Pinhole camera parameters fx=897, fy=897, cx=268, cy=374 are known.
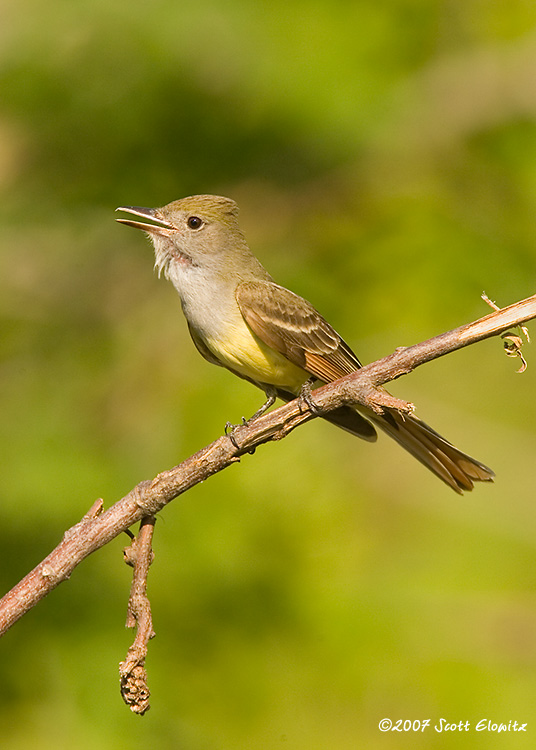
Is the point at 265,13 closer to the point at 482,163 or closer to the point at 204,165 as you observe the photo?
the point at 204,165

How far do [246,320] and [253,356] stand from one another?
198mm

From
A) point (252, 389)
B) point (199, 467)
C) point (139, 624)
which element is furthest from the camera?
point (252, 389)

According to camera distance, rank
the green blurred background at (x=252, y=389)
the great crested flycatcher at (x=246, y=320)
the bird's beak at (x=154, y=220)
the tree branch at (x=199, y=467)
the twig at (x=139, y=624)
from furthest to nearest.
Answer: the green blurred background at (x=252, y=389) → the bird's beak at (x=154, y=220) → the great crested flycatcher at (x=246, y=320) → the tree branch at (x=199, y=467) → the twig at (x=139, y=624)

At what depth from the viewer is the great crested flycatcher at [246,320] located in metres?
4.61

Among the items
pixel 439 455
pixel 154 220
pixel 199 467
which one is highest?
pixel 154 220

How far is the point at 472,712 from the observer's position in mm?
5832

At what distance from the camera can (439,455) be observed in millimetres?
4156

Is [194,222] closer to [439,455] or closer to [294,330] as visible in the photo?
[294,330]

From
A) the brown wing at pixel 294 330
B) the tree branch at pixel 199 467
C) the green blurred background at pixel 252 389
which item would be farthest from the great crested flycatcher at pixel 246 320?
the green blurred background at pixel 252 389

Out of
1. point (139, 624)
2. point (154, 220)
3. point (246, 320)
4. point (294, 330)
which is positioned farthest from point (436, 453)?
point (154, 220)

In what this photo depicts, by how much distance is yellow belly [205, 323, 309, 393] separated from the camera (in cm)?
466

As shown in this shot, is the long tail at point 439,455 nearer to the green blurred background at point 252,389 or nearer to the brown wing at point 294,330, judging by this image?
the brown wing at point 294,330

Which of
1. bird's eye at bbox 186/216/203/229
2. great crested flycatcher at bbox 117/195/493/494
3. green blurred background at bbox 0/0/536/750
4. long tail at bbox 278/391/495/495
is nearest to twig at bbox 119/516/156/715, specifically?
long tail at bbox 278/391/495/495

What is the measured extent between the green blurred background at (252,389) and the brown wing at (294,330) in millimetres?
1660
